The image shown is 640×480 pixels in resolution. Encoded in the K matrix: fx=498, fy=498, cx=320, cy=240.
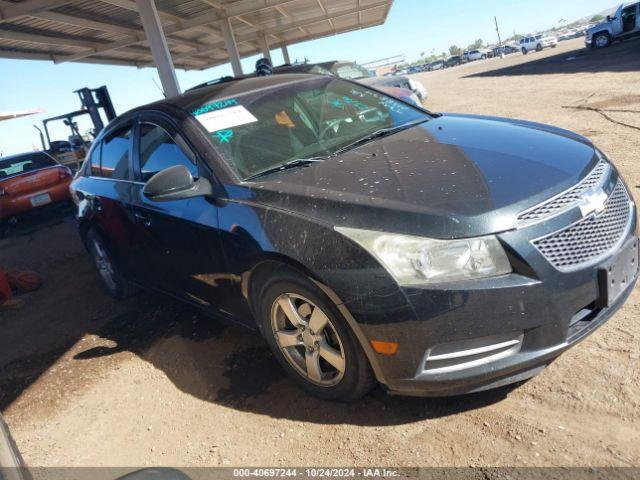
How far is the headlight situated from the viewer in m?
1.98

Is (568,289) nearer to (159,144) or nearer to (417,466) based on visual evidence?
(417,466)

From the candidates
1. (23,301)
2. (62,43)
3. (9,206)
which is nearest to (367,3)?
(62,43)

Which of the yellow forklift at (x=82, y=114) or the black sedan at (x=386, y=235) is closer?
the black sedan at (x=386, y=235)

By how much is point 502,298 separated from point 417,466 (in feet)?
2.57

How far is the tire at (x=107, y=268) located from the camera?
14.5 ft

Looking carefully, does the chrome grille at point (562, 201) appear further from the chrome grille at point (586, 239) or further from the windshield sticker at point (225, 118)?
the windshield sticker at point (225, 118)

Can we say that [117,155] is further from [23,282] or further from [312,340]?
[23,282]

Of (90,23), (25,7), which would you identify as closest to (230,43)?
(90,23)

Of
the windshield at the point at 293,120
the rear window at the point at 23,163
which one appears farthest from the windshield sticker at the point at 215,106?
the rear window at the point at 23,163

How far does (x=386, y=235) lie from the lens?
205cm

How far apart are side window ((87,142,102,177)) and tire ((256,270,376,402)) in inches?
98.1

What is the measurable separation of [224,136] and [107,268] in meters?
2.42

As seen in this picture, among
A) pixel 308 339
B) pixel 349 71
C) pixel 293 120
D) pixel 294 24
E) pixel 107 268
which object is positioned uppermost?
pixel 294 24

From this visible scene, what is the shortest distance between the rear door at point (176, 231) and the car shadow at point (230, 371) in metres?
0.39
